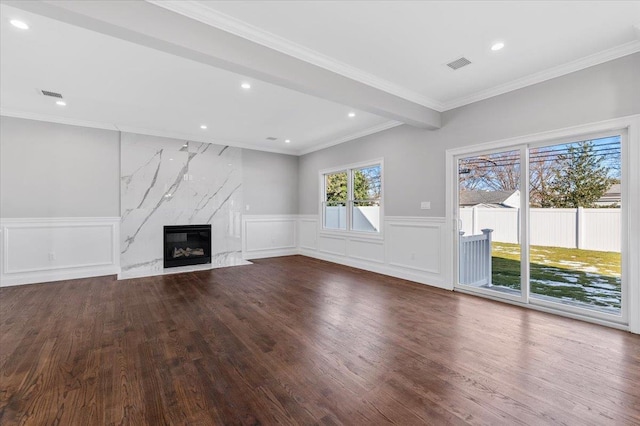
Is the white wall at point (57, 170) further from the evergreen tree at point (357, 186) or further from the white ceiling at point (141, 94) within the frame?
the evergreen tree at point (357, 186)

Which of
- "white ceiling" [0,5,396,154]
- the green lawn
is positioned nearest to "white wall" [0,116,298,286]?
"white ceiling" [0,5,396,154]

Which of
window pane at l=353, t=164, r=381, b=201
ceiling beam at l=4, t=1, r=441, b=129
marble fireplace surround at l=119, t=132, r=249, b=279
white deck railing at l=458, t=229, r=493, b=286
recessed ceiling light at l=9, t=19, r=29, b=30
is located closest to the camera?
ceiling beam at l=4, t=1, r=441, b=129

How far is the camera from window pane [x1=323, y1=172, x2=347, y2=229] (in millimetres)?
6597

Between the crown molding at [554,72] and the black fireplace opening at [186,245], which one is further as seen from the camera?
the black fireplace opening at [186,245]

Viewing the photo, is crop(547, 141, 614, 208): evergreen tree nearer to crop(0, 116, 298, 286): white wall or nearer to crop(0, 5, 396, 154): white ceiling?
crop(0, 5, 396, 154): white ceiling

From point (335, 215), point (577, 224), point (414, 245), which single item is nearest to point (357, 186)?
point (335, 215)

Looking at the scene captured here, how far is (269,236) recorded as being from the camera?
749 centimetres

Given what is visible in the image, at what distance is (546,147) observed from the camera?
11.4 feet

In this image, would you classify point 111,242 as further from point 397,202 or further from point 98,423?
point 397,202

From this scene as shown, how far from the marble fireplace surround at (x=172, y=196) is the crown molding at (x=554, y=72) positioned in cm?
500

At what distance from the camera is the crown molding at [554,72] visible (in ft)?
Answer: 9.34

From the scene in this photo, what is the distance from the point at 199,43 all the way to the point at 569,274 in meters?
4.57

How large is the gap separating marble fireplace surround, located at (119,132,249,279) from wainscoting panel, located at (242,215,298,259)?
0.81ft

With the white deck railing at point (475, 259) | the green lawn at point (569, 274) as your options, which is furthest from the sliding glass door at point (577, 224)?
the white deck railing at point (475, 259)
